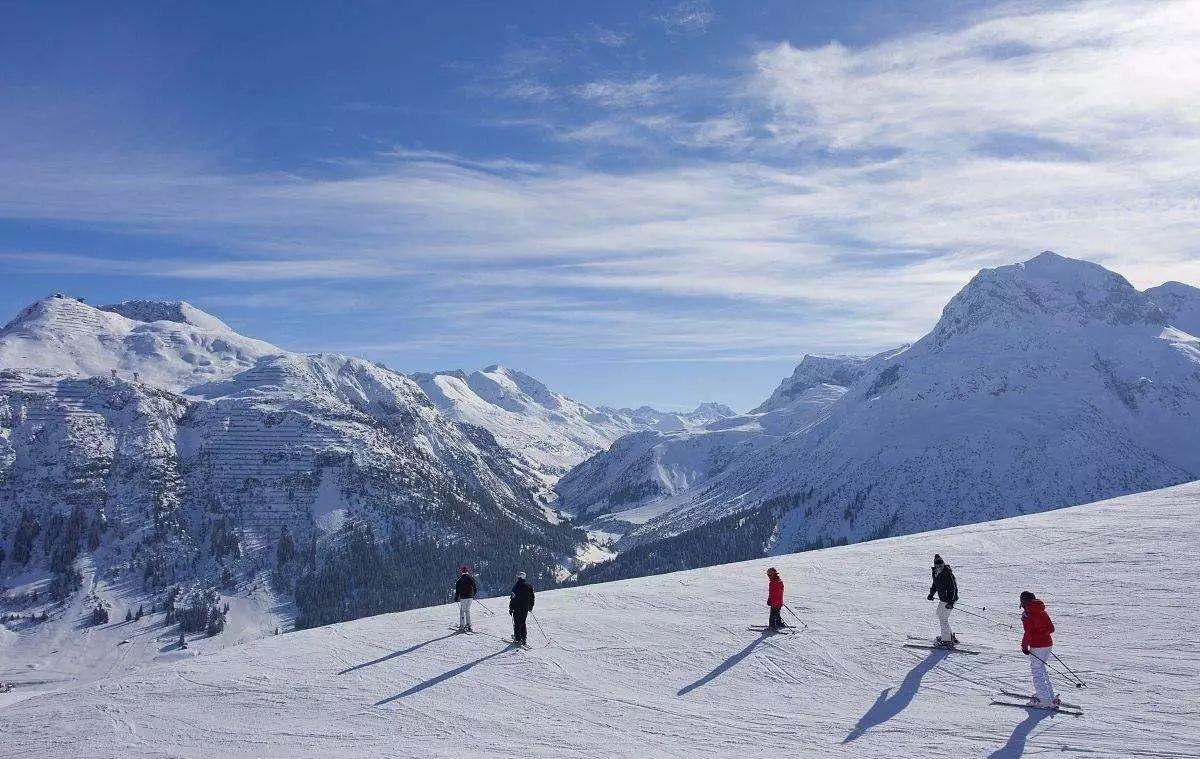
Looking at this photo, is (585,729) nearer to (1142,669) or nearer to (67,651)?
(1142,669)

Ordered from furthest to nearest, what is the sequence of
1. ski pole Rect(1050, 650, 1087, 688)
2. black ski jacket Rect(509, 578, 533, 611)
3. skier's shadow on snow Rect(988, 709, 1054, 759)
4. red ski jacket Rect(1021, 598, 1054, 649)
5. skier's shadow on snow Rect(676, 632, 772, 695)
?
1. black ski jacket Rect(509, 578, 533, 611)
2. skier's shadow on snow Rect(676, 632, 772, 695)
3. ski pole Rect(1050, 650, 1087, 688)
4. red ski jacket Rect(1021, 598, 1054, 649)
5. skier's shadow on snow Rect(988, 709, 1054, 759)

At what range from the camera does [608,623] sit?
2561 cm

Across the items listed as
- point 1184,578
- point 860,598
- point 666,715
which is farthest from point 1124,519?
point 666,715

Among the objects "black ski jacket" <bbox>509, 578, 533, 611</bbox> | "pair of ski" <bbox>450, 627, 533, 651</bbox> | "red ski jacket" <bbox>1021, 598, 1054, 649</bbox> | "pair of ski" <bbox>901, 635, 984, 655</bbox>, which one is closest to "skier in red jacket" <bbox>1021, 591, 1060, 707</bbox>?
"red ski jacket" <bbox>1021, 598, 1054, 649</bbox>

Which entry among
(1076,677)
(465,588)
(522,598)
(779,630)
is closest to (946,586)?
(1076,677)

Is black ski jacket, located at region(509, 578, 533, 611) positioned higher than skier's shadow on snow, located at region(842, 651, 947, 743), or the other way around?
black ski jacket, located at region(509, 578, 533, 611)

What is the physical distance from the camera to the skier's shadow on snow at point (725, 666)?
19.1 m

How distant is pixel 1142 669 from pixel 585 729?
15049mm

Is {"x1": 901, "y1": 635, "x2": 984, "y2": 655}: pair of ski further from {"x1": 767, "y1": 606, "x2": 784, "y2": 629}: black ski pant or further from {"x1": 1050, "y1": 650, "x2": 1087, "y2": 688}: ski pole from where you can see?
{"x1": 767, "y1": 606, "x2": 784, "y2": 629}: black ski pant

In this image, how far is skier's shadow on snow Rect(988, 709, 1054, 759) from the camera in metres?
14.2

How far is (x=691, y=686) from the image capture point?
1925 centimetres

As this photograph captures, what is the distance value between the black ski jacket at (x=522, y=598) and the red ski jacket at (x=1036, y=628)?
1399cm

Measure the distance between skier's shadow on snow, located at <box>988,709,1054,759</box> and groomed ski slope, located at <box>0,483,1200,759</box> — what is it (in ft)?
0.19

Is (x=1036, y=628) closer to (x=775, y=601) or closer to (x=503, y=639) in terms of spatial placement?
(x=775, y=601)
